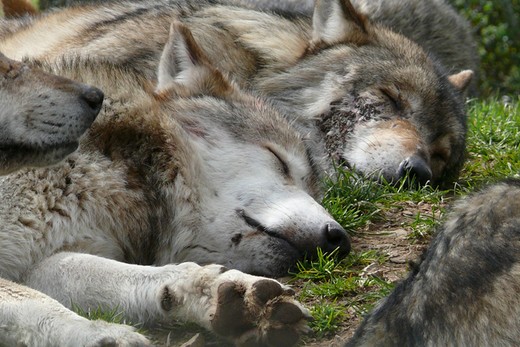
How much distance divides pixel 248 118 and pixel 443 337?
263 centimetres

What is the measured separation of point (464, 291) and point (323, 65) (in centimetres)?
442

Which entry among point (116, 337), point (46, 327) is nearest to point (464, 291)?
point (116, 337)

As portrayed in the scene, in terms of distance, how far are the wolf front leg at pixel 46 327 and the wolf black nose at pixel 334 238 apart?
145 cm

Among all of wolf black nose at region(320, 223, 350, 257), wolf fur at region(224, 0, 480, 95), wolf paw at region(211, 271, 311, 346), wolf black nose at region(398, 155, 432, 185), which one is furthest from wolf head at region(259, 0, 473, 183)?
wolf paw at region(211, 271, 311, 346)

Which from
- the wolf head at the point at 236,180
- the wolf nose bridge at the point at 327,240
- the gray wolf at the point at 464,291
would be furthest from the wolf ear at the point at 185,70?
the gray wolf at the point at 464,291

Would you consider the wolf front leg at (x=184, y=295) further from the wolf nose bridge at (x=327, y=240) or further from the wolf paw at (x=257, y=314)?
the wolf nose bridge at (x=327, y=240)

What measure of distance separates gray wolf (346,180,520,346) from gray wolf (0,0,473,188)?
2.94 meters

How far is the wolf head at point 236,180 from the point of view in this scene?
Answer: 482 centimetres

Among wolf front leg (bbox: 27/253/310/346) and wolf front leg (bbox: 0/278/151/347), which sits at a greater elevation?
wolf front leg (bbox: 0/278/151/347)

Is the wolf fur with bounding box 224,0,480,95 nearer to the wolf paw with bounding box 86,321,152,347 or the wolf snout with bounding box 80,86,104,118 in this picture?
the wolf snout with bounding box 80,86,104,118

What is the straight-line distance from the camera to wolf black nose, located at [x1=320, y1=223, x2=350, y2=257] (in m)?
4.82

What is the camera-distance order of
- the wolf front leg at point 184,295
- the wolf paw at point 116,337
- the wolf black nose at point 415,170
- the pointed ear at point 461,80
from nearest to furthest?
the wolf paw at point 116,337 → the wolf front leg at point 184,295 → the wolf black nose at point 415,170 → the pointed ear at point 461,80

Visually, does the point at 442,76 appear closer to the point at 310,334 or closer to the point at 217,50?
the point at 217,50

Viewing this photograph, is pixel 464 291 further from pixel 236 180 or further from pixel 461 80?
pixel 461 80
